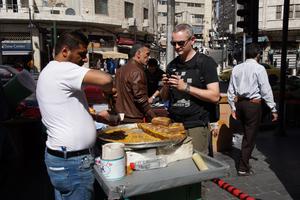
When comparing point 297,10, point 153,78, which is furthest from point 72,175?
point 297,10

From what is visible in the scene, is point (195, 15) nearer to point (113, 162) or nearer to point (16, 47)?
point (16, 47)

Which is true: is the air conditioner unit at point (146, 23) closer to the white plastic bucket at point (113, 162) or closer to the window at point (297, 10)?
the window at point (297, 10)

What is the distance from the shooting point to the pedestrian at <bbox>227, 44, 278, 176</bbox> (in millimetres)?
5293

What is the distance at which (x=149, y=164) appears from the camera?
266cm

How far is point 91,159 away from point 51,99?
547 mm

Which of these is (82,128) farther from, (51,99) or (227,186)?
(227,186)

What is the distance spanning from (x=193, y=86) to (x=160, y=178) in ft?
4.28

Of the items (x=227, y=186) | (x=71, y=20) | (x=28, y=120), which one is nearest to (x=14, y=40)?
(x=71, y=20)

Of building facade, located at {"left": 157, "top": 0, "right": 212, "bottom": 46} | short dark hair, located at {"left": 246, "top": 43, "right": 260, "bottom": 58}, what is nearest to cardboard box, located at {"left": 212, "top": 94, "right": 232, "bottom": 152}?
short dark hair, located at {"left": 246, "top": 43, "right": 260, "bottom": 58}

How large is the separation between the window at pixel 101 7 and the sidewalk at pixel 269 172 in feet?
97.1

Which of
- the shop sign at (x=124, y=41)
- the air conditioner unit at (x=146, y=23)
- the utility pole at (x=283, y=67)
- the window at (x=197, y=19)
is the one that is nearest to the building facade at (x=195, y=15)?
the window at (x=197, y=19)

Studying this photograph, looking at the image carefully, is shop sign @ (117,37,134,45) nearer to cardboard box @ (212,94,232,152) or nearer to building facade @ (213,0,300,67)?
building facade @ (213,0,300,67)

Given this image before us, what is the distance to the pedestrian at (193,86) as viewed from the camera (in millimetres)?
3488

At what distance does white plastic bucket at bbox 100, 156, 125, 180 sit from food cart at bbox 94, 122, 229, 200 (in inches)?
1.2
